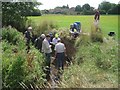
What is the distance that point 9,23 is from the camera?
18906 mm

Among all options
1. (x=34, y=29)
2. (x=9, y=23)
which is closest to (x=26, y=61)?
(x=34, y=29)

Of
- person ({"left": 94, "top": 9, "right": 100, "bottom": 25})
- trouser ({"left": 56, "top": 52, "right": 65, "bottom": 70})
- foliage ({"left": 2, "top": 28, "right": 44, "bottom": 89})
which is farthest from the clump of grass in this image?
foliage ({"left": 2, "top": 28, "right": 44, "bottom": 89})

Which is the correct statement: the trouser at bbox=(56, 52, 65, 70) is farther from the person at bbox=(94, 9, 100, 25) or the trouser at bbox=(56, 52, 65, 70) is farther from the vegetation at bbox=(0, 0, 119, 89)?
the person at bbox=(94, 9, 100, 25)

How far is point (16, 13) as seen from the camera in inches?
755

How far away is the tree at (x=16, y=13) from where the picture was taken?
18703mm

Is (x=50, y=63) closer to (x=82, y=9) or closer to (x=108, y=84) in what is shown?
(x=108, y=84)

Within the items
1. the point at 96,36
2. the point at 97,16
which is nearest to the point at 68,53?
the point at 96,36

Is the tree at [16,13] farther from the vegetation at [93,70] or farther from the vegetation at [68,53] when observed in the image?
the vegetation at [93,70]

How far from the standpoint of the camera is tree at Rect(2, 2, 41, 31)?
61.4 ft

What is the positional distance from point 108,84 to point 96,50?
178 inches

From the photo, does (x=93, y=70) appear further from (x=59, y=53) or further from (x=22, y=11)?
(x=22, y=11)

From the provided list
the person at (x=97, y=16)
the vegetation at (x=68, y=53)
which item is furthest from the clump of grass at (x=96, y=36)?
the person at (x=97, y=16)

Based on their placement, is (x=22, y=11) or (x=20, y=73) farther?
(x=22, y=11)

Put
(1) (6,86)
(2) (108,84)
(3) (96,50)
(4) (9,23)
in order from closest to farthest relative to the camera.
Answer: (2) (108,84), (1) (6,86), (3) (96,50), (4) (9,23)
